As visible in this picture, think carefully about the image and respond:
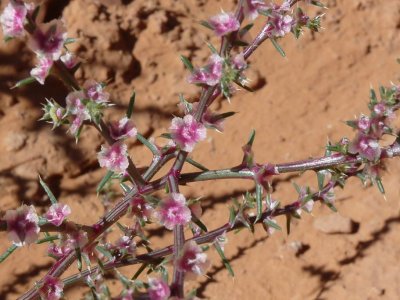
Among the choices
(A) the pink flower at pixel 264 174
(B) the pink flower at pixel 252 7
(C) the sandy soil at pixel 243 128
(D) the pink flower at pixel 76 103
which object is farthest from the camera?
(C) the sandy soil at pixel 243 128

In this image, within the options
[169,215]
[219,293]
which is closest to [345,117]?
Answer: [219,293]

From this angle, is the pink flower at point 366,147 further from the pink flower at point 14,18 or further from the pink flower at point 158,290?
the pink flower at point 14,18

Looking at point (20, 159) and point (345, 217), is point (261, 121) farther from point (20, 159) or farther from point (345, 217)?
point (20, 159)

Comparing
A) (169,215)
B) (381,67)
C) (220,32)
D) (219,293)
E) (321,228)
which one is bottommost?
(219,293)

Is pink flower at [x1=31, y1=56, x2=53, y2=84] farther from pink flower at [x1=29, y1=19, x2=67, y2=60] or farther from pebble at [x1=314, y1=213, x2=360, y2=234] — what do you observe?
pebble at [x1=314, y1=213, x2=360, y2=234]

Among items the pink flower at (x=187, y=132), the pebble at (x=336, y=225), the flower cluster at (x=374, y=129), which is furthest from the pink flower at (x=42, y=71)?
the pebble at (x=336, y=225)

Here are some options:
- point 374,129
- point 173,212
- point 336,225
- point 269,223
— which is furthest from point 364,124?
point 336,225

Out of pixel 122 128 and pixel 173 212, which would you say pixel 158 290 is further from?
pixel 122 128
